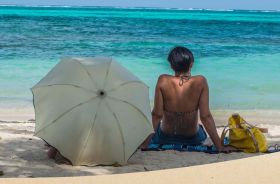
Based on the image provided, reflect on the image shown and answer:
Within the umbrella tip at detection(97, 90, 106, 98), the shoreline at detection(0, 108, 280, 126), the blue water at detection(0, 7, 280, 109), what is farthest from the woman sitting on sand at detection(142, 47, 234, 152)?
the blue water at detection(0, 7, 280, 109)

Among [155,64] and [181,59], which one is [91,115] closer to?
[181,59]

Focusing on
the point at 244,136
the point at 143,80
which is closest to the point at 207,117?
the point at 244,136

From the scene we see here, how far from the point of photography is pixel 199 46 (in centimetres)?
2294

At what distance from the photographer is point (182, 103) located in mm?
4762

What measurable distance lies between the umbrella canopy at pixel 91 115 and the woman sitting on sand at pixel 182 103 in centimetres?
50

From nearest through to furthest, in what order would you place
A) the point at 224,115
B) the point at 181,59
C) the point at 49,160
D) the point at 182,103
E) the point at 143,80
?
1. the point at 49,160
2. the point at 181,59
3. the point at 182,103
4. the point at 224,115
5. the point at 143,80

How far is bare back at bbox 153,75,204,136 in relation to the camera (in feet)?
15.5

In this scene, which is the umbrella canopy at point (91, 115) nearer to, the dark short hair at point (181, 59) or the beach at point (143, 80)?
the beach at point (143, 80)

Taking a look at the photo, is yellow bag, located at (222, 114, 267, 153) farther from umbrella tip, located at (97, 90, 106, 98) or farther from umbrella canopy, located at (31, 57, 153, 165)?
umbrella tip, located at (97, 90, 106, 98)

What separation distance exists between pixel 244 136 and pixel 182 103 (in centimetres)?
64

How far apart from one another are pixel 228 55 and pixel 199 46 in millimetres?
3828

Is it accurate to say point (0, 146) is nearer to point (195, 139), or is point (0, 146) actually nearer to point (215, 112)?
point (195, 139)

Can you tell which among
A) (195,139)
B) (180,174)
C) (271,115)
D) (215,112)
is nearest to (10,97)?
(215,112)

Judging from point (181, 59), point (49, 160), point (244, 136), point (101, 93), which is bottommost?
point (49, 160)
